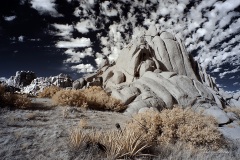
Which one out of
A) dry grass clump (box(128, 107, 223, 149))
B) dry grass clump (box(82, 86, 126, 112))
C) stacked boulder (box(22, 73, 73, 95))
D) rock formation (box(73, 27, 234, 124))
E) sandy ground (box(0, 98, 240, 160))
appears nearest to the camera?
sandy ground (box(0, 98, 240, 160))

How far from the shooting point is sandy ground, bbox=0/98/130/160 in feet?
20.9

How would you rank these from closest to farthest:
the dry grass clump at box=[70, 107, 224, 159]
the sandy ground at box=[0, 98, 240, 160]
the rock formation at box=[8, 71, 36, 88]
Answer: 1. the sandy ground at box=[0, 98, 240, 160]
2. the dry grass clump at box=[70, 107, 224, 159]
3. the rock formation at box=[8, 71, 36, 88]

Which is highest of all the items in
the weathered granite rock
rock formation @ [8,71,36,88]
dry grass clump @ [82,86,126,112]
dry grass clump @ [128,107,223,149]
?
rock formation @ [8,71,36,88]

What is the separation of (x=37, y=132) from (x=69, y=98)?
20.1 feet

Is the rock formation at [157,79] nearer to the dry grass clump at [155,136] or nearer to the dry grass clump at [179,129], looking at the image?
the dry grass clump at [179,129]

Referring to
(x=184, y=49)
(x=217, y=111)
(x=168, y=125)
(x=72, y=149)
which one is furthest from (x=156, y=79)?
(x=72, y=149)

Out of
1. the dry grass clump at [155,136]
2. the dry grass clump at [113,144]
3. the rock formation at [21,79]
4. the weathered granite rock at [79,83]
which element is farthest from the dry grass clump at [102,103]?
the rock formation at [21,79]

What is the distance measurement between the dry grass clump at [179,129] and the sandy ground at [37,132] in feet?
6.24

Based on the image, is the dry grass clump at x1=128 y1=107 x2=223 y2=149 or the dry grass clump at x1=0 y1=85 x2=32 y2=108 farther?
the dry grass clump at x1=0 y1=85 x2=32 y2=108

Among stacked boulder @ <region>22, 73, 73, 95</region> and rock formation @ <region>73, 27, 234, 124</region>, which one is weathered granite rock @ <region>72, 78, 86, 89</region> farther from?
stacked boulder @ <region>22, 73, 73, 95</region>

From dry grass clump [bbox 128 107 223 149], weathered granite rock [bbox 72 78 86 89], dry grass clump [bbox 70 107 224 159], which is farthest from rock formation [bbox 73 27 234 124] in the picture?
dry grass clump [bbox 70 107 224 159]

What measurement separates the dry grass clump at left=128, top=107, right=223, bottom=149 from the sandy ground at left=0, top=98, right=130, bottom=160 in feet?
6.24

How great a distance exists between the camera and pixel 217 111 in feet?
61.2

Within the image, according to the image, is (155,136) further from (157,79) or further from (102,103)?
(157,79)
